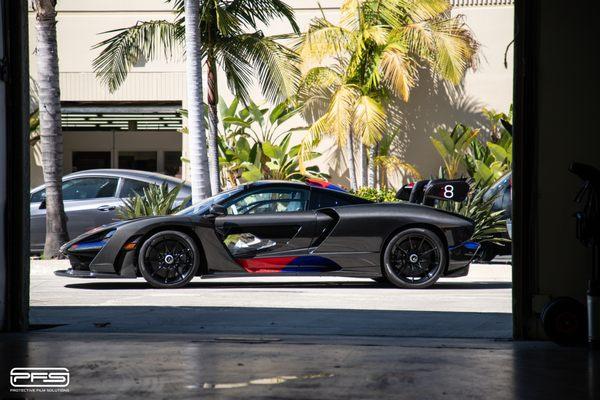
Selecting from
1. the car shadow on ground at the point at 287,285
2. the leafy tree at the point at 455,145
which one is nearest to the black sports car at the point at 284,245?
the car shadow on ground at the point at 287,285

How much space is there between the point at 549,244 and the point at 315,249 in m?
5.04

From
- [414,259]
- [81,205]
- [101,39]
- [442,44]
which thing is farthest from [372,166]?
[414,259]

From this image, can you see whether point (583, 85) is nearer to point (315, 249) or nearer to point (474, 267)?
point (315, 249)

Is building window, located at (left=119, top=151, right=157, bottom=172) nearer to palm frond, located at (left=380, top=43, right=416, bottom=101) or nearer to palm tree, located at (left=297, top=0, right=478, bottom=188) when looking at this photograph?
palm tree, located at (left=297, top=0, right=478, bottom=188)

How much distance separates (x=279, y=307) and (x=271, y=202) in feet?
8.44

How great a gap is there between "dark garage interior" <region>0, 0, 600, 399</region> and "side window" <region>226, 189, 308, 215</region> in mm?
4439

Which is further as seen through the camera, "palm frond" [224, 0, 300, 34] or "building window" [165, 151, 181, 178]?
"building window" [165, 151, 181, 178]

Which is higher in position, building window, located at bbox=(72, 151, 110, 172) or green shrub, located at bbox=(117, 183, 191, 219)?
building window, located at bbox=(72, 151, 110, 172)

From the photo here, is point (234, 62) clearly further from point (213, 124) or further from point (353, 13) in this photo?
point (353, 13)

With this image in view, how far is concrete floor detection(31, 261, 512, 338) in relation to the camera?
8109 millimetres

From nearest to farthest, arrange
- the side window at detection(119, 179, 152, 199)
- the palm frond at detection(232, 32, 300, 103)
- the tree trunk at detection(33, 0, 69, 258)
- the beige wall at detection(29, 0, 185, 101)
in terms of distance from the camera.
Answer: the tree trunk at detection(33, 0, 69, 258) → the side window at detection(119, 179, 152, 199) → the palm frond at detection(232, 32, 300, 103) → the beige wall at detection(29, 0, 185, 101)

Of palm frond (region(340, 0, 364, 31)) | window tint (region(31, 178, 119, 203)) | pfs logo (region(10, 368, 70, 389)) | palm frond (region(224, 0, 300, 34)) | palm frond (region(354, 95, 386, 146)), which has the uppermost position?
palm frond (region(340, 0, 364, 31))

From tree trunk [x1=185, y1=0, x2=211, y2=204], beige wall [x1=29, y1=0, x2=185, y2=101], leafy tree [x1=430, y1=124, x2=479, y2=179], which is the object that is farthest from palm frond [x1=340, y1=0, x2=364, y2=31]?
tree trunk [x1=185, y1=0, x2=211, y2=204]

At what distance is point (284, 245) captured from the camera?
11.8 metres
